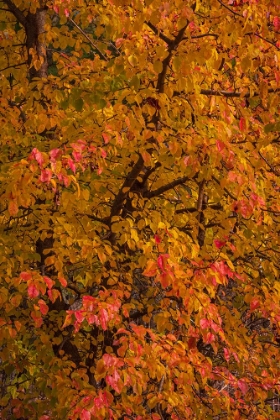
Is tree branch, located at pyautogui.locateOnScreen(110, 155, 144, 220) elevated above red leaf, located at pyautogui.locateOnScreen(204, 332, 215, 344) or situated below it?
above

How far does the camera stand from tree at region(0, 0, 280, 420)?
3.74m

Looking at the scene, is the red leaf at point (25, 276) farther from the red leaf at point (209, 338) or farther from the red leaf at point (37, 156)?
the red leaf at point (209, 338)

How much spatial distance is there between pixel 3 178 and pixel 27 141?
931 mm

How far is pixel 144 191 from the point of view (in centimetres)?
550

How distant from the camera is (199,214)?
215 inches

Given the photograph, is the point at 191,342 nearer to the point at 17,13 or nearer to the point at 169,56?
the point at 169,56

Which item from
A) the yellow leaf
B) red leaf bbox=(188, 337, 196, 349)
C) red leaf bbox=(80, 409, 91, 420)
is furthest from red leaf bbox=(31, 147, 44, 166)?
red leaf bbox=(188, 337, 196, 349)

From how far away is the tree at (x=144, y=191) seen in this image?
12.3 feet

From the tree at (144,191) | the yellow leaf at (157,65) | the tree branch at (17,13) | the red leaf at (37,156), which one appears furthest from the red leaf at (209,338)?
the tree branch at (17,13)

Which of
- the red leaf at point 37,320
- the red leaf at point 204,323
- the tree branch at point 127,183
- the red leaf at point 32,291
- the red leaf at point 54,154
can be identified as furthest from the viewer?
the tree branch at point 127,183

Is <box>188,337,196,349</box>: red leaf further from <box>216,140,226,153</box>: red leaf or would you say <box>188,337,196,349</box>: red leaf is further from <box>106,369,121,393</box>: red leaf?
<box>216,140,226,153</box>: red leaf

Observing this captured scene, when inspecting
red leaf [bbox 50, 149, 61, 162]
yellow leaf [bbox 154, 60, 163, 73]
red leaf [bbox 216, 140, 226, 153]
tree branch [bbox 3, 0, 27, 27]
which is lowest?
red leaf [bbox 50, 149, 61, 162]

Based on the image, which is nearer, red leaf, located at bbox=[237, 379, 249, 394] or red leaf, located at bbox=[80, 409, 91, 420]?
red leaf, located at bbox=[80, 409, 91, 420]

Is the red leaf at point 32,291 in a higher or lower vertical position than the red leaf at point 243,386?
higher
